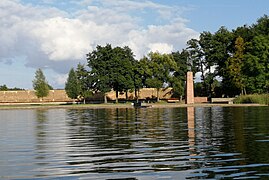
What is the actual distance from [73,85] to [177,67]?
2317cm

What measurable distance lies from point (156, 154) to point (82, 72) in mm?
93287

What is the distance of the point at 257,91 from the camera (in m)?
86.9

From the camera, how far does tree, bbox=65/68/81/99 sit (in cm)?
10681

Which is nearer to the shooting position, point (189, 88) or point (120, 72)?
point (189, 88)

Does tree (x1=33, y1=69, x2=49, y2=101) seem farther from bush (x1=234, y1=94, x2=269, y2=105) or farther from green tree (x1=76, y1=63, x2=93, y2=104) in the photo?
bush (x1=234, y1=94, x2=269, y2=105)

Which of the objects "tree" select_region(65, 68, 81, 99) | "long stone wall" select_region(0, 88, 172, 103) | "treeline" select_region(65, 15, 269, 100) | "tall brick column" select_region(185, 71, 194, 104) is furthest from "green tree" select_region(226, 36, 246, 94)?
"tree" select_region(65, 68, 81, 99)

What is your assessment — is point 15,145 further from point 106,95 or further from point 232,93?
point 106,95

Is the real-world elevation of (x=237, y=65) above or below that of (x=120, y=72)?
above

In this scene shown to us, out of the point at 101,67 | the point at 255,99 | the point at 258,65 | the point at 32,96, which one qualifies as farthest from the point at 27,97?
the point at 255,99

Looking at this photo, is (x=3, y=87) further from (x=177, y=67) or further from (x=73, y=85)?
(x=177, y=67)

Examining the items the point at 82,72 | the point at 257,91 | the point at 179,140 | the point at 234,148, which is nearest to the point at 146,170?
the point at 234,148

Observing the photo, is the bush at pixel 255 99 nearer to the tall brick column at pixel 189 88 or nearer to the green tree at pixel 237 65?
the tall brick column at pixel 189 88

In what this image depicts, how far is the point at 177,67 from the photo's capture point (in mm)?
104125

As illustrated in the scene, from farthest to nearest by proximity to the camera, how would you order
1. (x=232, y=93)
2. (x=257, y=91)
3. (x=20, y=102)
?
(x=20, y=102) → (x=232, y=93) → (x=257, y=91)
